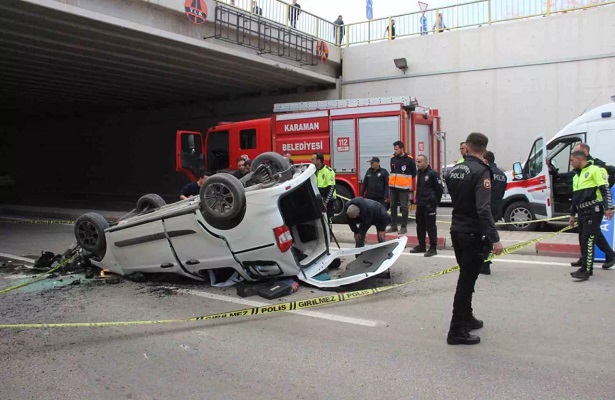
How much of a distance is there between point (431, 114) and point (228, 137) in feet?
17.8

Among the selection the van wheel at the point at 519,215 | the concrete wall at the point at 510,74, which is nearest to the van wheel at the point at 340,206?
the van wheel at the point at 519,215

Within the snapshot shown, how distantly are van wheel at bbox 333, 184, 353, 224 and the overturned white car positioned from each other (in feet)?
16.1

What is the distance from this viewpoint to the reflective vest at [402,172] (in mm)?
9289

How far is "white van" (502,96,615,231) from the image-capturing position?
884cm

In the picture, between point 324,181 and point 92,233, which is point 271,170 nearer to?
point 92,233

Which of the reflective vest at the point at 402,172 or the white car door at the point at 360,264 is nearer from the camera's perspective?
the white car door at the point at 360,264

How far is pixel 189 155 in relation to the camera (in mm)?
13789

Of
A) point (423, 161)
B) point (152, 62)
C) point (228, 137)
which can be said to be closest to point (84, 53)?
point (152, 62)

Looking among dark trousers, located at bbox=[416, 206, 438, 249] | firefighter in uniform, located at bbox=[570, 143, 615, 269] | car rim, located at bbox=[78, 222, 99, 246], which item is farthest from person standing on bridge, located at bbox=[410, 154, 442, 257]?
car rim, located at bbox=[78, 222, 99, 246]

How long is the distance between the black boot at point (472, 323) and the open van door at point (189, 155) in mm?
10637

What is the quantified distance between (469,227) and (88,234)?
183 inches

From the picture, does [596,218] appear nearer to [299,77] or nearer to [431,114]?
[431,114]

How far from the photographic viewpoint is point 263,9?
15.3 metres

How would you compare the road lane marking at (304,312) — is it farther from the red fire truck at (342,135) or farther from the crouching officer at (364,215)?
the red fire truck at (342,135)
